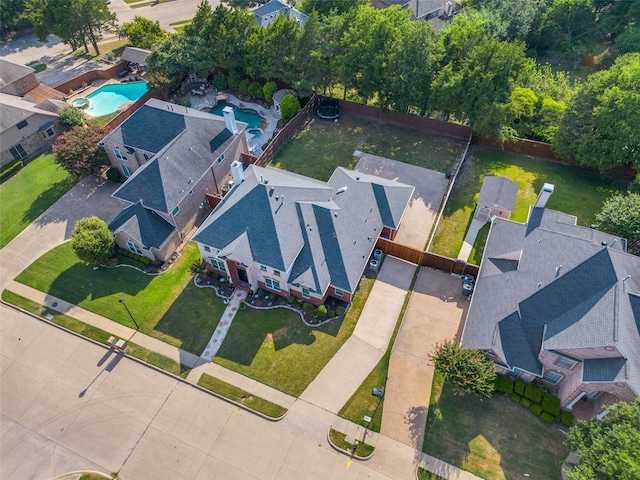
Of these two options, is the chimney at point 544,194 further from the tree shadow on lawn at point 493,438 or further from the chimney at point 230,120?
the chimney at point 230,120

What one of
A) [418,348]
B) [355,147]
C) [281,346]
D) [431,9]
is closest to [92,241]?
[281,346]

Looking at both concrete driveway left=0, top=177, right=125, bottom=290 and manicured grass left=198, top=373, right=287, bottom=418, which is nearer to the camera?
manicured grass left=198, top=373, right=287, bottom=418

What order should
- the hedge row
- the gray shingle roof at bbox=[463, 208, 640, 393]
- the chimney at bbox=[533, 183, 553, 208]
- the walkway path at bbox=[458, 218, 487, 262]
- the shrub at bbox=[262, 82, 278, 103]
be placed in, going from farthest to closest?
the shrub at bbox=[262, 82, 278, 103]
the walkway path at bbox=[458, 218, 487, 262]
the chimney at bbox=[533, 183, 553, 208]
the hedge row
the gray shingle roof at bbox=[463, 208, 640, 393]

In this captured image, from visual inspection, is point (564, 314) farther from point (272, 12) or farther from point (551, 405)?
point (272, 12)

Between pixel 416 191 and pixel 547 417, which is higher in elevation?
pixel 416 191

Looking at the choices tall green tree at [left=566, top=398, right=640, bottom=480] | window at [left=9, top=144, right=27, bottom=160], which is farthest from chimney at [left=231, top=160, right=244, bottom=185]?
window at [left=9, top=144, right=27, bottom=160]

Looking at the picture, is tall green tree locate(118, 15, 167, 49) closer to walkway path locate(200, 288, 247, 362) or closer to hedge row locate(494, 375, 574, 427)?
walkway path locate(200, 288, 247, 362)
